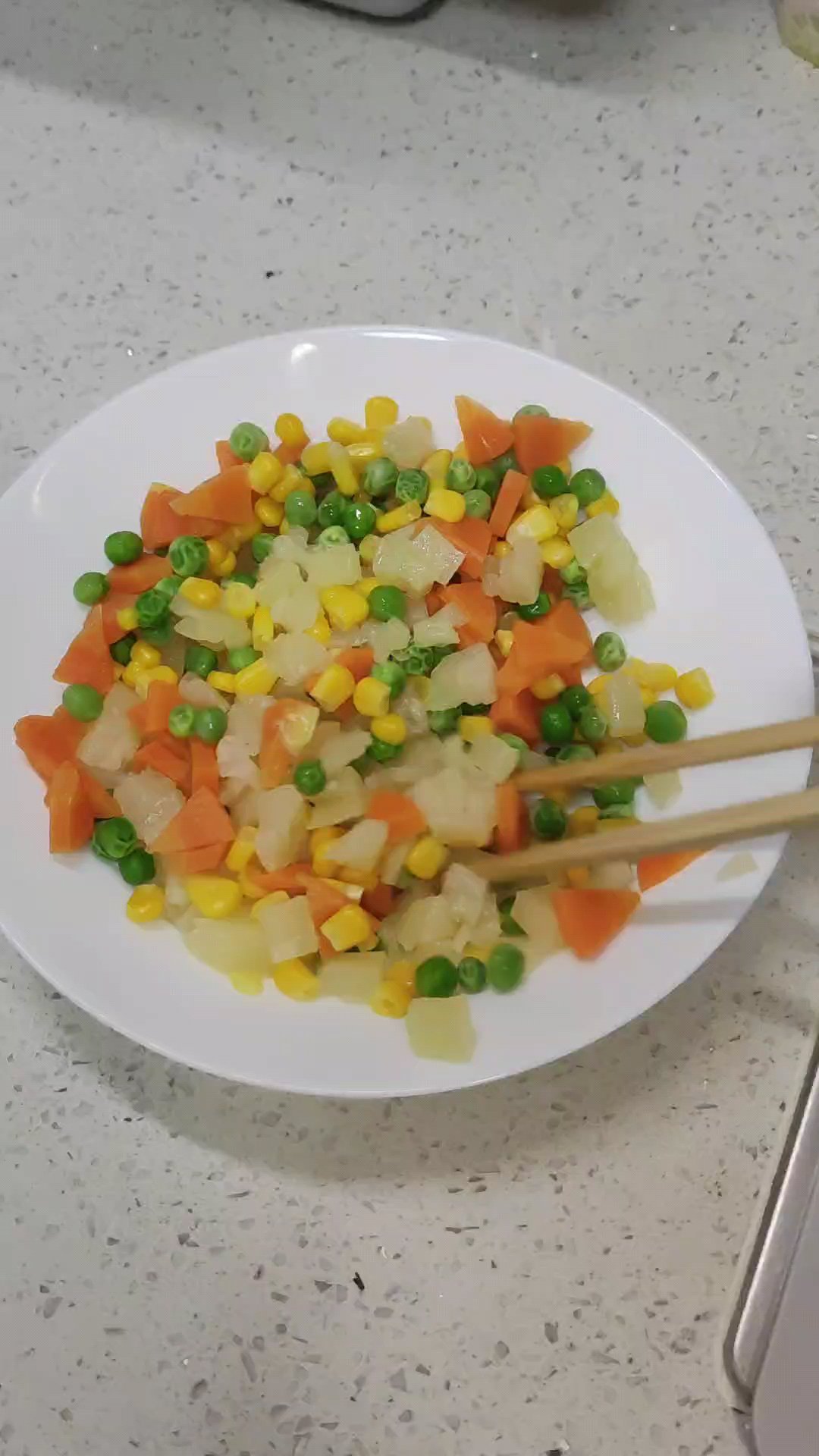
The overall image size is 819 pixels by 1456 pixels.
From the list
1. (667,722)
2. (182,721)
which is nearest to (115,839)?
(182,721)

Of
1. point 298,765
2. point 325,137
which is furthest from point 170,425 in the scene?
point 325,137

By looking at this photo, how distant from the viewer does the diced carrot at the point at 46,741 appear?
1135 millimetres

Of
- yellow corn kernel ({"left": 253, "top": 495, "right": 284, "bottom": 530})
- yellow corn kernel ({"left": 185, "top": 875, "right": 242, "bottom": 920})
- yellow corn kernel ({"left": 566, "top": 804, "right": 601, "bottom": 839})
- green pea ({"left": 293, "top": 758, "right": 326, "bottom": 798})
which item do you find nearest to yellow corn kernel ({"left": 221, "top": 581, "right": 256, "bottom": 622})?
yellow corn kernel ({"left": 253, "top": 495, "right": 284, "bottom": 530})

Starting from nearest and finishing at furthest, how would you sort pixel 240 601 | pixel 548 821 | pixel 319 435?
1. pixel 548 821
2. pixel 240 601
3. pixel 319 435

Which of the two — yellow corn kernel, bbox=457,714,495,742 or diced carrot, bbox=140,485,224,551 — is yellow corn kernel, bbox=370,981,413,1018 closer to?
yellow corn kernel, bbox=457,714,495,742

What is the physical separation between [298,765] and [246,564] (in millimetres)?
320

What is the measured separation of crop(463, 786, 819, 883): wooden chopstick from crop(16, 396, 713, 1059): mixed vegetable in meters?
0.03

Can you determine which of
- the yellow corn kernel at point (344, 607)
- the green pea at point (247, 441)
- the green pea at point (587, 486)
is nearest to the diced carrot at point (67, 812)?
the yellow corn kernel at point (344, 607)

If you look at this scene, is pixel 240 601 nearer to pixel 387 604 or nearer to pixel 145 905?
pixel 387 604

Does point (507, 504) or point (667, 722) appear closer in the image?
point (667, 722)

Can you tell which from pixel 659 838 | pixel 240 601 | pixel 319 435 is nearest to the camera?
pixel 659 838

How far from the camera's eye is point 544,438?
128cm

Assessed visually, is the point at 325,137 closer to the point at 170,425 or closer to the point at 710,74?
the point at 710,74

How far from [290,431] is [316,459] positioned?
0.05m
